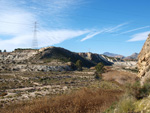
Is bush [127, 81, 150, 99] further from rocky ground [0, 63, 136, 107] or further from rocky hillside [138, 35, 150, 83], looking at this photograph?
rocky ground [0, 63, 136, 107]

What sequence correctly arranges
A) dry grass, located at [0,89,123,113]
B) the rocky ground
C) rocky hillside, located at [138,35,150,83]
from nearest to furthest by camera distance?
rocky hillside, located at [138,35,150,83]
dry grass, located at [0,89,123,113]
the rocky ground

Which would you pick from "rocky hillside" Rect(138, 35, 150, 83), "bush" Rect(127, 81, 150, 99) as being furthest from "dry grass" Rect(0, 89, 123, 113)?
"rocky hillside" Rect(138, 35, 150, 83)

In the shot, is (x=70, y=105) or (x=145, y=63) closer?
(x=145, y=63)

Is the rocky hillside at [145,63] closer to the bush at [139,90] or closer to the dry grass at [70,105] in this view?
the bush at [139,90]

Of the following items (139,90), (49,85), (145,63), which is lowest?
(49,85)

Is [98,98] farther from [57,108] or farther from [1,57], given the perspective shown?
[1,57]

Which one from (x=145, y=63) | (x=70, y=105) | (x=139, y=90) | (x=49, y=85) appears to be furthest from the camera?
(x=49, y=85)

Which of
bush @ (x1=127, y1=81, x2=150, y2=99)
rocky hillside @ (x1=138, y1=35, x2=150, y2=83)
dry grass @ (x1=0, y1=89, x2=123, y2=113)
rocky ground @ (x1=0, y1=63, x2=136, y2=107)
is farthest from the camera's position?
rocky ground @ (x1=0, y1=63, x2=136, y2=107)

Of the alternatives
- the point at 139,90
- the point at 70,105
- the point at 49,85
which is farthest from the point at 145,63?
the point at 49,85

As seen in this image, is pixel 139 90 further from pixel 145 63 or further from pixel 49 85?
pixel 49 85

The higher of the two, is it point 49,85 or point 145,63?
point 145,63

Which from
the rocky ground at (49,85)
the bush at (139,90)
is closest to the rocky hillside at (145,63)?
the bush at (139,90)

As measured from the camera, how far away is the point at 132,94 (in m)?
6.34

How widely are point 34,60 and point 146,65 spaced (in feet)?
249
